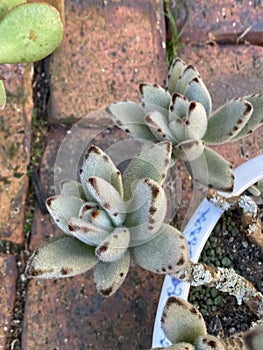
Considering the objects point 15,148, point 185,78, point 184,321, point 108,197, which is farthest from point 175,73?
point 15,148

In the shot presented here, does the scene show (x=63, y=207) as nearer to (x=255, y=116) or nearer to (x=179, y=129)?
(x=179, y=129)

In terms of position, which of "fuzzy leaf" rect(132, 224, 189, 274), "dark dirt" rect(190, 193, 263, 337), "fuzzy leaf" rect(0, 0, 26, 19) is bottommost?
"dark dirt" rect(190, 193, 263, 337)

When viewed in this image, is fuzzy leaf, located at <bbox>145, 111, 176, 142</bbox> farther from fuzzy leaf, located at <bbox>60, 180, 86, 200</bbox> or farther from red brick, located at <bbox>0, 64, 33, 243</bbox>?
red brick, located at <bbox>0, 64, 33, 243</bbox>

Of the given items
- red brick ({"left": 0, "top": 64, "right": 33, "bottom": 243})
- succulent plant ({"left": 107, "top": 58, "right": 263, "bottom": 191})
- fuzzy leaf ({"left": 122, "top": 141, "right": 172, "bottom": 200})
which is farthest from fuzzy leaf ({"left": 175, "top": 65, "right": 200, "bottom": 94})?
red brick ({"left": 0, "top": 64, "right": 33, "bottom": 243})

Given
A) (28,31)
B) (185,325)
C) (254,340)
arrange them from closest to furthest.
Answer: (254,340) < (185,325) < (28,31)

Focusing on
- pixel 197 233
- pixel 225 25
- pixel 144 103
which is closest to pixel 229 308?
pixel 197 233

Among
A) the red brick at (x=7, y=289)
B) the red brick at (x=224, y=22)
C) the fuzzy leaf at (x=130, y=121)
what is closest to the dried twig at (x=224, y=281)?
the fuzzy leaf at (x=130, y=121)

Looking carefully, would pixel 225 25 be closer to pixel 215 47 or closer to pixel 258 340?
pixel 215 47
